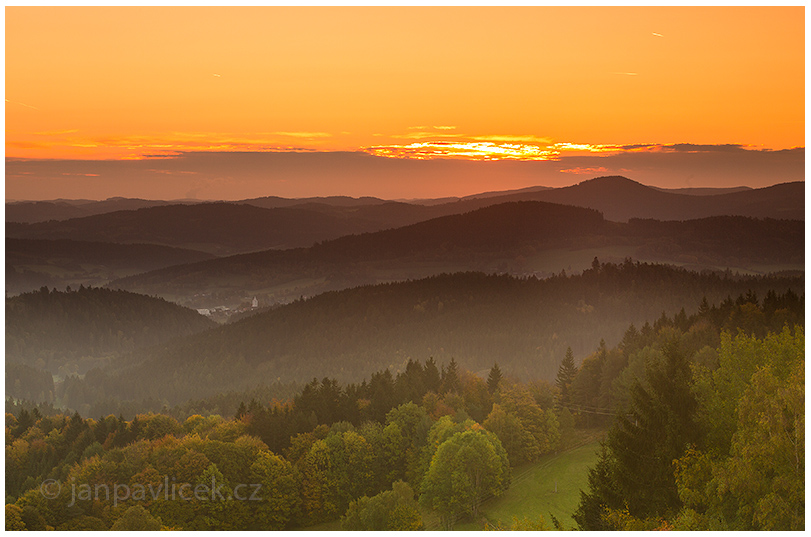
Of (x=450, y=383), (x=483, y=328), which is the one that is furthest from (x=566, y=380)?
(x=483, y=328)

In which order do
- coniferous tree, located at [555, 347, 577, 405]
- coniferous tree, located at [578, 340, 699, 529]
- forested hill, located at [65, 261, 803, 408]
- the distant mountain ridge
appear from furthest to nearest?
forested hill, located at [65, 261, 803, 408] → the distant mountain ridge → coniferous tree, located at [555, 347, 577, 405] → coniferous tree, located at [578, 340, 699, 529]

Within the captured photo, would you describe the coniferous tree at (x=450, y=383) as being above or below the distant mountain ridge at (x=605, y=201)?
below

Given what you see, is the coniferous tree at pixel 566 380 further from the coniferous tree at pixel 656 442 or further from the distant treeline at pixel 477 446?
the coniferous tree at pixel 656 442

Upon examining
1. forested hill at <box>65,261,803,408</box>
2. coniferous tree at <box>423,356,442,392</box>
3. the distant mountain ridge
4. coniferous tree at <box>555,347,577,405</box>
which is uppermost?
the distant mountain ridge

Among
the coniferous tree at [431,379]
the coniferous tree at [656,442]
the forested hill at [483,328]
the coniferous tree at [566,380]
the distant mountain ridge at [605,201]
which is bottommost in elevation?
the forested hill at [483,328]

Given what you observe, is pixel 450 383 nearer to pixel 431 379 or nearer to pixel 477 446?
pixel 431 379

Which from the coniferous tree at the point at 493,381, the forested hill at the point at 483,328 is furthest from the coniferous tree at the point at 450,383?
the forested hill at the point at 483,328

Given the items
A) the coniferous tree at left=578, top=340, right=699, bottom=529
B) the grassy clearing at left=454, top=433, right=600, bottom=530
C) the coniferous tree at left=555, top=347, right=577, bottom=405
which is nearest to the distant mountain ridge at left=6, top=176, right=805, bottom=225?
the coniferous tree at left=555, top=347, right=577, bottom=405

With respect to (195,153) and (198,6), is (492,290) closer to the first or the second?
(195,153)

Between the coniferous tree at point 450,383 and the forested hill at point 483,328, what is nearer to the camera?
the coniferous tree at point 450,383

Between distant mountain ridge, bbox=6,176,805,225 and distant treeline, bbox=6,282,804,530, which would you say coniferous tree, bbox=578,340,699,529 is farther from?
distant mountain ridge, bbox=6,176,805,225

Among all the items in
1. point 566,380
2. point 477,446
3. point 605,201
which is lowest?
point 566,380

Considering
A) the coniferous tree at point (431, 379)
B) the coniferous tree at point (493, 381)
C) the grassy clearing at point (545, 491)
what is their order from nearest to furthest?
1. the grassy clearing at point (545, 491)
2. the coniferous tree at point (431, 379)
3. the coniferous tree at point (493, 381)

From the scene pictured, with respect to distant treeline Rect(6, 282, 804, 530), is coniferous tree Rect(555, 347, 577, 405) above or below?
below
